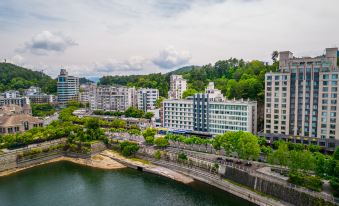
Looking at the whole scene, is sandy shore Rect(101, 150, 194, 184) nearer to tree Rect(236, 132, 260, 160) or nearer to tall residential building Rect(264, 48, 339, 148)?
tree Rect(236, 132, 260, 160)

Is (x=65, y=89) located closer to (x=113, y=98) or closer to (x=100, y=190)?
(x=113, y=98)

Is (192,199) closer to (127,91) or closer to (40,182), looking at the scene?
(40,182)

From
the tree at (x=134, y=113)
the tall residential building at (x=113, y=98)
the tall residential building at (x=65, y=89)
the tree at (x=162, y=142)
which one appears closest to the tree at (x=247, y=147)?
the tree at (x=162, y=142)

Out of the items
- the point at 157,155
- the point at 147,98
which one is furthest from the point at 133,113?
the point at 157,155

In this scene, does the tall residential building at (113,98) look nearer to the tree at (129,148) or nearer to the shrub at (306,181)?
the tree at (129,148)

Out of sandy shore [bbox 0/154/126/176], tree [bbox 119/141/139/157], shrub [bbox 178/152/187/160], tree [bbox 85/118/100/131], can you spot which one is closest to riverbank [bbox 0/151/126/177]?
sandy shore [bbox 0/154/126/176]

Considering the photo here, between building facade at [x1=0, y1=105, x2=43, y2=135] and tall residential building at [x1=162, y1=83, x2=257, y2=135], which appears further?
building facade at [x1=0, y1=105, x2=43, y2=135]
